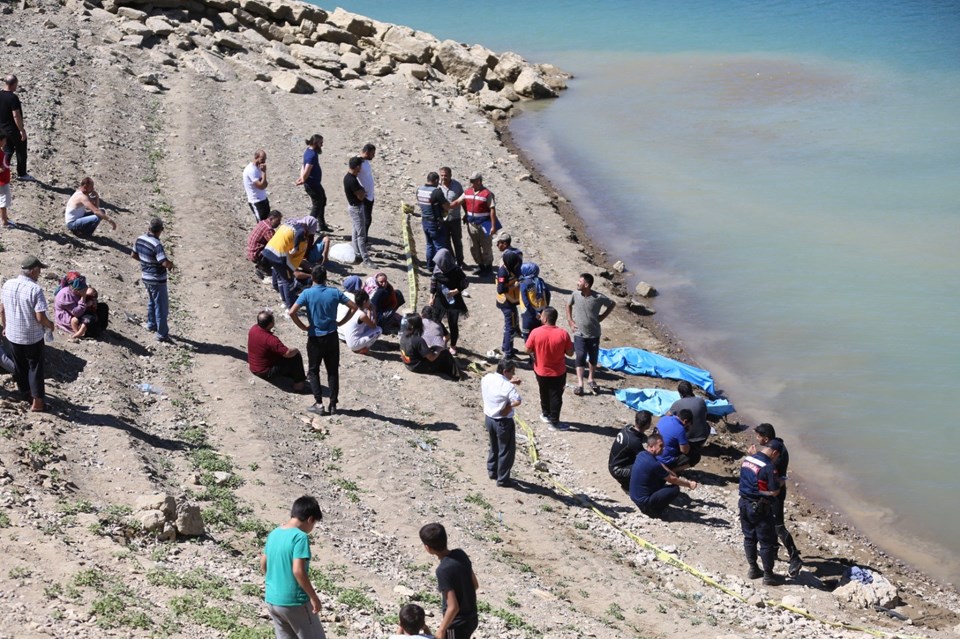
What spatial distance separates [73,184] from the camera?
63.4 ft

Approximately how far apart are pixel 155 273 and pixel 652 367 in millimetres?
7183

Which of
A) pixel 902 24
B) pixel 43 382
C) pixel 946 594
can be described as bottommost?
pixel 946 594

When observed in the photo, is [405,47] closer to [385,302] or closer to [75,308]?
[385,302]

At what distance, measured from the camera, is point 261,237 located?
16750 millimetres

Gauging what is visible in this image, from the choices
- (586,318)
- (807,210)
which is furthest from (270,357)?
(807,210)


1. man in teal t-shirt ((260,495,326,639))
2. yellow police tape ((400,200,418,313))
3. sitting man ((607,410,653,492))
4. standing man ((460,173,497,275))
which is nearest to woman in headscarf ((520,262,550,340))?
yellow police tape ((400,200,418,313))

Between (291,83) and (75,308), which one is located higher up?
(291,83)

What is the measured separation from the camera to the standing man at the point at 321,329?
41.4 feet

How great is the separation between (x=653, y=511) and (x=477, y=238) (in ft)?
24.0

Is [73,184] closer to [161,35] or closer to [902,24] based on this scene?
[161,35]

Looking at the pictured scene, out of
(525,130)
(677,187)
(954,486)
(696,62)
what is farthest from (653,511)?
(696,62)

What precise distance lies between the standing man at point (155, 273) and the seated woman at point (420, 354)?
3030 millimetres

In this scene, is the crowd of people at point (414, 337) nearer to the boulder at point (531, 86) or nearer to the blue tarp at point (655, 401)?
the blue tarp at point (655, 401)

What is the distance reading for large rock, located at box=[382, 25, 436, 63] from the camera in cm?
3569
